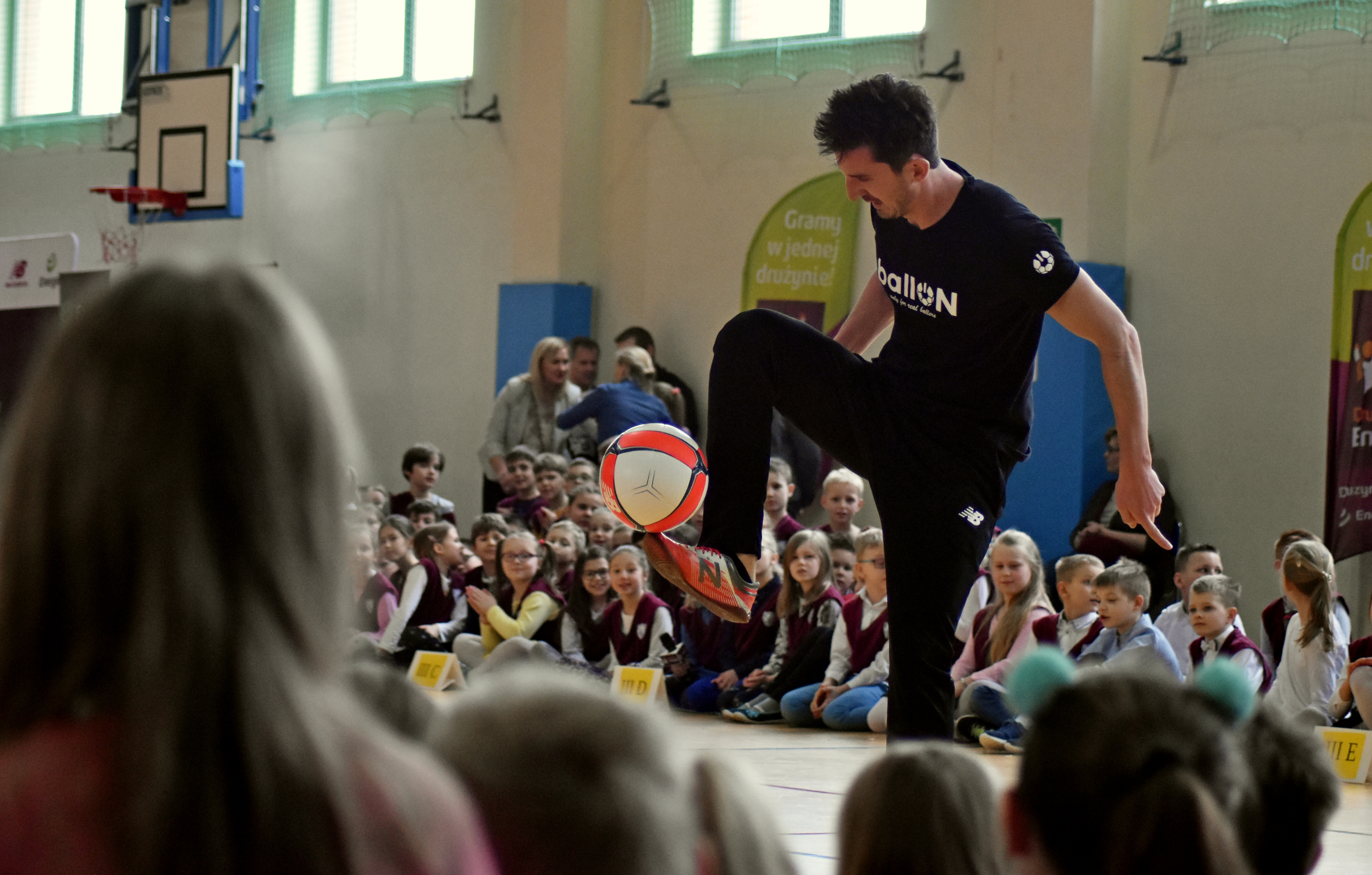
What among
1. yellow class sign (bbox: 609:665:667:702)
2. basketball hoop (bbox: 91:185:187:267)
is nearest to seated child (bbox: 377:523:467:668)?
yellow class sign (bbox: 609:665:667:702)

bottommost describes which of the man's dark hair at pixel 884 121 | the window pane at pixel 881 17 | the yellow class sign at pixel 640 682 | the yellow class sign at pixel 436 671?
the yellow class sign at pixel 436 671

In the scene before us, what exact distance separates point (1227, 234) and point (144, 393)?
9750mm

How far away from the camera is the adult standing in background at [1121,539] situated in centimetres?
898

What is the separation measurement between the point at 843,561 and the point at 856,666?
93 cm

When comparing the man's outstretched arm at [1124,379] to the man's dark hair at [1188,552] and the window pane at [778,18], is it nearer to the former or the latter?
the man's dark hair at [1188,552]

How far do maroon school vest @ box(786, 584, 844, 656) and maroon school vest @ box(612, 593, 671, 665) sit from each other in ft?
2.51

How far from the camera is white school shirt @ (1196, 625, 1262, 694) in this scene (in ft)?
22.6

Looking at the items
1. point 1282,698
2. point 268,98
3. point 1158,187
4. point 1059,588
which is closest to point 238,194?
point 268,98

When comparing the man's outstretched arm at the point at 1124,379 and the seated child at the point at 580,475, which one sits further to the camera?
the seated child at the point at 580,475

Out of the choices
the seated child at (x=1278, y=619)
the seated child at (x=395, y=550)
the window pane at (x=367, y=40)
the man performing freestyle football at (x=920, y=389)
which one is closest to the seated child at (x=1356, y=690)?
the seated child at (x=1278, y=619)

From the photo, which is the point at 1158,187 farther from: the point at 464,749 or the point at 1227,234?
the point at 464,749

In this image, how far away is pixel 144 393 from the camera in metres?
1.13

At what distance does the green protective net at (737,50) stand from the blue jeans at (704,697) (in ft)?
15.8

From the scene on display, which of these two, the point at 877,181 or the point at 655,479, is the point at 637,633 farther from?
the point at 877,181
